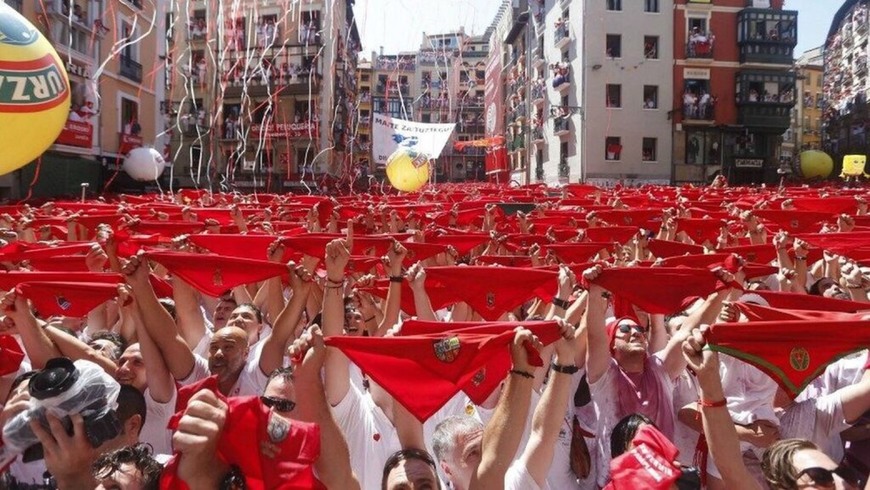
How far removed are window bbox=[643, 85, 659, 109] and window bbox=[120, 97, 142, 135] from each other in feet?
77.2

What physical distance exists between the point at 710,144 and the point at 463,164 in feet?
144

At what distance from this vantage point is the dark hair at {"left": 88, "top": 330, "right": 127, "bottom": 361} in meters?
4.39

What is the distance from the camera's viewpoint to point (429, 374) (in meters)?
3.32

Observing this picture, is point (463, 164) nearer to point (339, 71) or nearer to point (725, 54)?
point (339, 71)

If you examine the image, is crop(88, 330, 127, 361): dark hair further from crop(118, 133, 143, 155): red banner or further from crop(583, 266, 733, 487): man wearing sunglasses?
crop(118, 133, 143, 155): red banner

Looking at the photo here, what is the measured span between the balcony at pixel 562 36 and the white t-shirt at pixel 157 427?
3741cm

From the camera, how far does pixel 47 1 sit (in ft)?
72.6

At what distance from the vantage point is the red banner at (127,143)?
89.1 feet

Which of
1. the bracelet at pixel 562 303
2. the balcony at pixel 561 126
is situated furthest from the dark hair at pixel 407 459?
the balcony at pixel 561 126

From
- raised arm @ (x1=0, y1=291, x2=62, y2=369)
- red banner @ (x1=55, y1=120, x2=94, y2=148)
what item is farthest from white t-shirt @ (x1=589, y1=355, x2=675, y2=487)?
red banner @ (x1=55, y1=120, x2=94, y2=148)

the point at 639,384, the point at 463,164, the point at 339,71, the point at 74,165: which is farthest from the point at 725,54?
the point at 463,164

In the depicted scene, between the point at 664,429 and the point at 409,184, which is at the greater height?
the point at 409,184

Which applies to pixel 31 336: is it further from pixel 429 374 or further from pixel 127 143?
pixel 127 143

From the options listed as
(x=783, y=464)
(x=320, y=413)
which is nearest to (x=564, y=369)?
(x=783, y=464)
